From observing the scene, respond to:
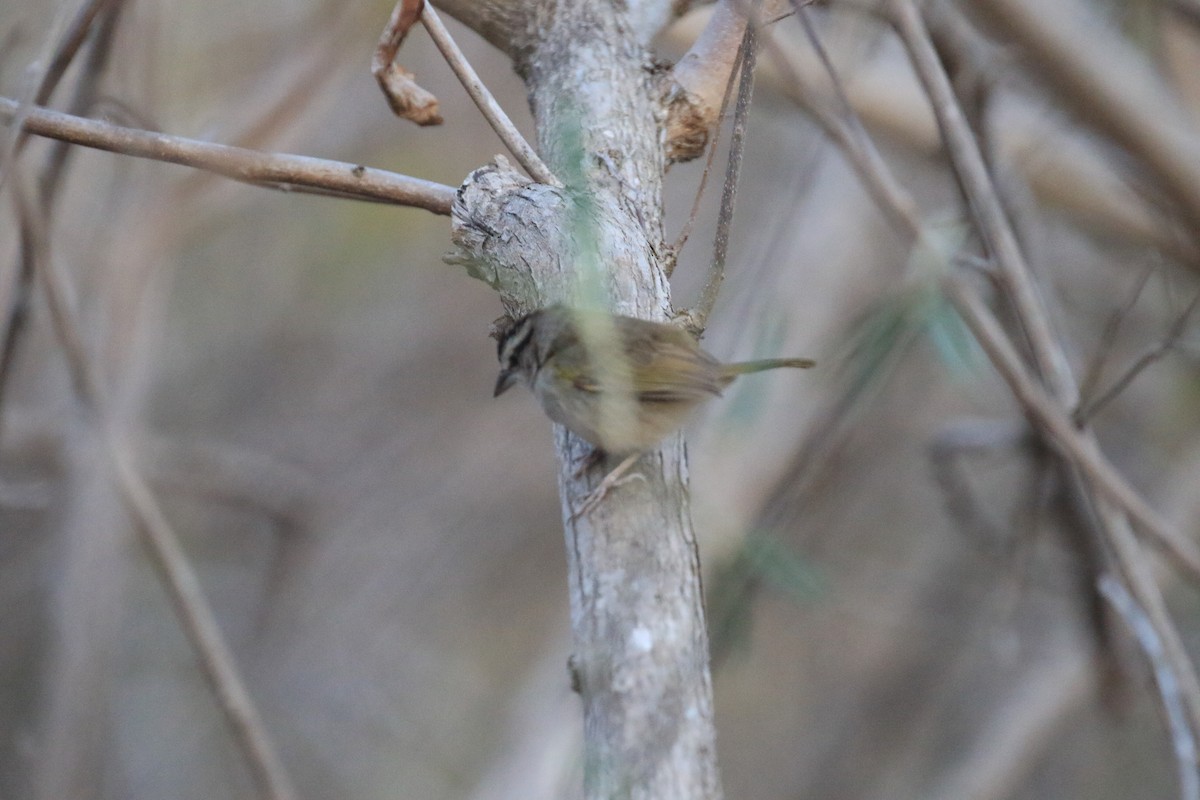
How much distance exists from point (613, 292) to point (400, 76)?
784 mm

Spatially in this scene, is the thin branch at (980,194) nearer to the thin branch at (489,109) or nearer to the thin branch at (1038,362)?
the thin branch at (1038,362)

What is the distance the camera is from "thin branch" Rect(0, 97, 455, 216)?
2094mm

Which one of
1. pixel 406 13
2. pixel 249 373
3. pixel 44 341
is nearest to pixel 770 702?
pixel 249 373

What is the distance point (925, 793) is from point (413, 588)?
3.27 m

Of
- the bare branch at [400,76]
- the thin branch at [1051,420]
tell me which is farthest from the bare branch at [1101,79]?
the bare branch at [400,76]

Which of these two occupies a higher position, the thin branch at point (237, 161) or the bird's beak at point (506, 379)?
the thin branch at point (237, 161)

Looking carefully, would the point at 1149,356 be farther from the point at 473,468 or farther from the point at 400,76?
the point at 473,468

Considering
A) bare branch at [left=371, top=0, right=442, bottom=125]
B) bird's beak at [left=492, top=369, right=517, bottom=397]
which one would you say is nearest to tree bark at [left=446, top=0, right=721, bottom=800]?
bare branch at [left=371, top=0, right=442, bottom=125]

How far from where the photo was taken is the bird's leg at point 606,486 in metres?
1.91

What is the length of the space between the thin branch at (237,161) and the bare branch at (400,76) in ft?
0.88

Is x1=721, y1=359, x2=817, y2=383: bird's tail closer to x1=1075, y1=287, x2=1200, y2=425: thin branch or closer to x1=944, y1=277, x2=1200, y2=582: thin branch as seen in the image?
x1=944, y1=277, x2=1200, y2=582: thin branch

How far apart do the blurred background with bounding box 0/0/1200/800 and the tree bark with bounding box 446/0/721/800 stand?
1170mm

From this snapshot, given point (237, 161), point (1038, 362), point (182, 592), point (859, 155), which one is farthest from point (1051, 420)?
point (182, 592)

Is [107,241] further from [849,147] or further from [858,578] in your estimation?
[858,578]
